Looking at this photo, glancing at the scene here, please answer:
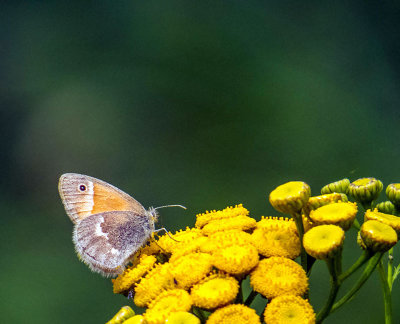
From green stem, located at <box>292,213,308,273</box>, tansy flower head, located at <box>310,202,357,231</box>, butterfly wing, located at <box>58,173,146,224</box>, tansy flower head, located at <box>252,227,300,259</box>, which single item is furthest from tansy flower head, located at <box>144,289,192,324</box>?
butterfly wing, located at <box>58,173,146,224</box>

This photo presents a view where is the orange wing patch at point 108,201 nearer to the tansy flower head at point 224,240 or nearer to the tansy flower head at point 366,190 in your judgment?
the tansy flower head at point 224,240

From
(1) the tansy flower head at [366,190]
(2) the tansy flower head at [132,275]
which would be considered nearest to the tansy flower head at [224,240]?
(2) the tansy flower head at [132,275]

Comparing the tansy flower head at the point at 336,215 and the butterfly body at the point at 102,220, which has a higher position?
the tansy flower head at the point at 336,215

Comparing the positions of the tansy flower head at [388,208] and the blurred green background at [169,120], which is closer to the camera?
the tansy flower head at [388,208]

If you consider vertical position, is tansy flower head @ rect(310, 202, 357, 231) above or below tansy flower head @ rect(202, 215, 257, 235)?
above

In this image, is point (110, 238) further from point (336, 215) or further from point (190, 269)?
point (336, 215)

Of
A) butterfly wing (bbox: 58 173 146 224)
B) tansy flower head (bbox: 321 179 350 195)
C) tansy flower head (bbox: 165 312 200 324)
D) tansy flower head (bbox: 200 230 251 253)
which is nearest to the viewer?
tansy flower head (bbox: 165 312 200 324)

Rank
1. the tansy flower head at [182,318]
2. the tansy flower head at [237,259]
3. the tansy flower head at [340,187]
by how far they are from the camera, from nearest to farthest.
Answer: the tansy flower head at [182,318] < the tansy flower head at [237,259] < the tansy flower head at [340,187]

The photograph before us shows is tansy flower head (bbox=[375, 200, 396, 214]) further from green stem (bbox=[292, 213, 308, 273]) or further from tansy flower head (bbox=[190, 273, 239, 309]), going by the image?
tansy flower head (bbox=[190, 273, 239, 309])
